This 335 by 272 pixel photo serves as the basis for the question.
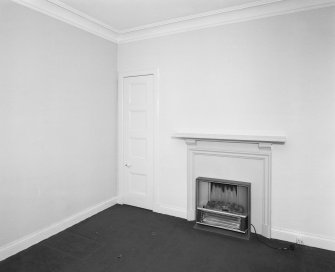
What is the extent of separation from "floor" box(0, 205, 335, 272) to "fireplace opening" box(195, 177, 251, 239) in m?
0.14

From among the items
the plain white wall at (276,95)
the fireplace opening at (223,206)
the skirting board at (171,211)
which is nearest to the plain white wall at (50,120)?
the skirting board at (171,211)

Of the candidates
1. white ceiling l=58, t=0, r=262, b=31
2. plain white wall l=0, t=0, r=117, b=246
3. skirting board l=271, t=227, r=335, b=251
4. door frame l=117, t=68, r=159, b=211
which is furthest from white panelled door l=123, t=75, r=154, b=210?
skirting board l=271, t=227, r=335, b=251

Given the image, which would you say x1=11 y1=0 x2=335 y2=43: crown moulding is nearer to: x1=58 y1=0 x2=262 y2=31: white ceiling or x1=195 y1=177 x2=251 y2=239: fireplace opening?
x1=58 y1=0 x2=262 y2=31: white ceiling

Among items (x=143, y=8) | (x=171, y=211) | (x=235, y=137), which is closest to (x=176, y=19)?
(x=143, y=8)

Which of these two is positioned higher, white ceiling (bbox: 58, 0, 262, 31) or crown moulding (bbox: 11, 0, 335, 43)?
white ceiling (bbox: 58, 0, 262, 31)

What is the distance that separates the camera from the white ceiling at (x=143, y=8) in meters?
2.96

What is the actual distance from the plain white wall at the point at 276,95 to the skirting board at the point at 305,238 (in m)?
0.05

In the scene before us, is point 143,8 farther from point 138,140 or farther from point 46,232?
point 46,232

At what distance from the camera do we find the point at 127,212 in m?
3.85

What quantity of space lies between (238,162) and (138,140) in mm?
1629

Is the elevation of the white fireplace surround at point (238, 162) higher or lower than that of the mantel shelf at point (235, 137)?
lower

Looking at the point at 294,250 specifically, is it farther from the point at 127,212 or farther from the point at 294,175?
the point at 127,212

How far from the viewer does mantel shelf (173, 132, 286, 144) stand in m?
Result: 2.89

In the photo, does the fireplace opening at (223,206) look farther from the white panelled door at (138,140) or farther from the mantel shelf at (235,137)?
the white panelled door at (138,140)
